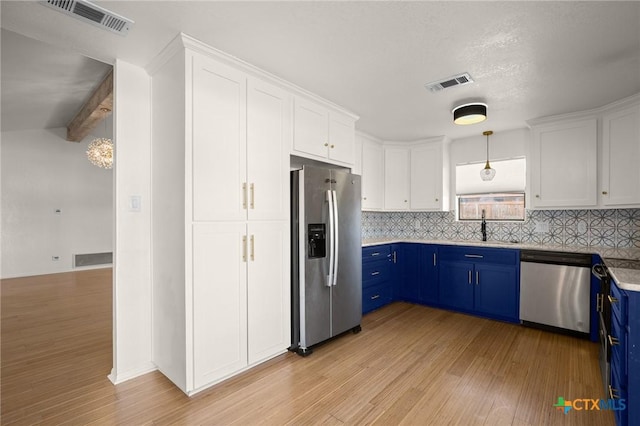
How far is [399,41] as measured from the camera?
6.63 feet

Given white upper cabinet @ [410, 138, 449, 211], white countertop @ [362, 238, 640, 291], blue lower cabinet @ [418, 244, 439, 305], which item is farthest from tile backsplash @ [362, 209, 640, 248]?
blue lower cabinet @ [418, 244, 439, 305]

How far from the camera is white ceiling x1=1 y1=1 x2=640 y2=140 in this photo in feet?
5.60

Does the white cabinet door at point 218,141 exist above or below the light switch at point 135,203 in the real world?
above

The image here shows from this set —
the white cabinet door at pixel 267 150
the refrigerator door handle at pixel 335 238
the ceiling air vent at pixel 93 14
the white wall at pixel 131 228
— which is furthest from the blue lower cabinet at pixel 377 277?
the ceiling air vent at pixel 93 14

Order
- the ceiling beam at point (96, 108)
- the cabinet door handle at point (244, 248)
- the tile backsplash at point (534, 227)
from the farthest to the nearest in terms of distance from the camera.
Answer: the tile backsplash at point (534, 227) < the ceiling beam at point (96, 108) < the cabinet door handle at point (244, 248)

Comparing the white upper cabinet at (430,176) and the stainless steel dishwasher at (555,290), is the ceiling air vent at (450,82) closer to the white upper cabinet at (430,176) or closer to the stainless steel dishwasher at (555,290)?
the white upper cabinet at (430,176)

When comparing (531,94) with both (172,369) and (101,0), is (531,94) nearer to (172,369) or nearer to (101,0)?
(101,0)

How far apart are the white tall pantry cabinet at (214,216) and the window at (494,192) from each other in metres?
3.14

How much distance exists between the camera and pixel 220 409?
1.93 metres

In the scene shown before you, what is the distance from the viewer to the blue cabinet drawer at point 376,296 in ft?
12.4

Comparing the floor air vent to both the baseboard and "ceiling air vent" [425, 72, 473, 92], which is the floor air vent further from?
"ceiling air vent" [425, 72, 473, 92]

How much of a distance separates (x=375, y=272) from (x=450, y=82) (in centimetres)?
238

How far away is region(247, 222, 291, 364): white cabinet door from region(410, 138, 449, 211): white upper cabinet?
264 cm

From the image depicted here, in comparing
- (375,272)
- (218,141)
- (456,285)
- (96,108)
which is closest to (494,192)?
(456,285)
